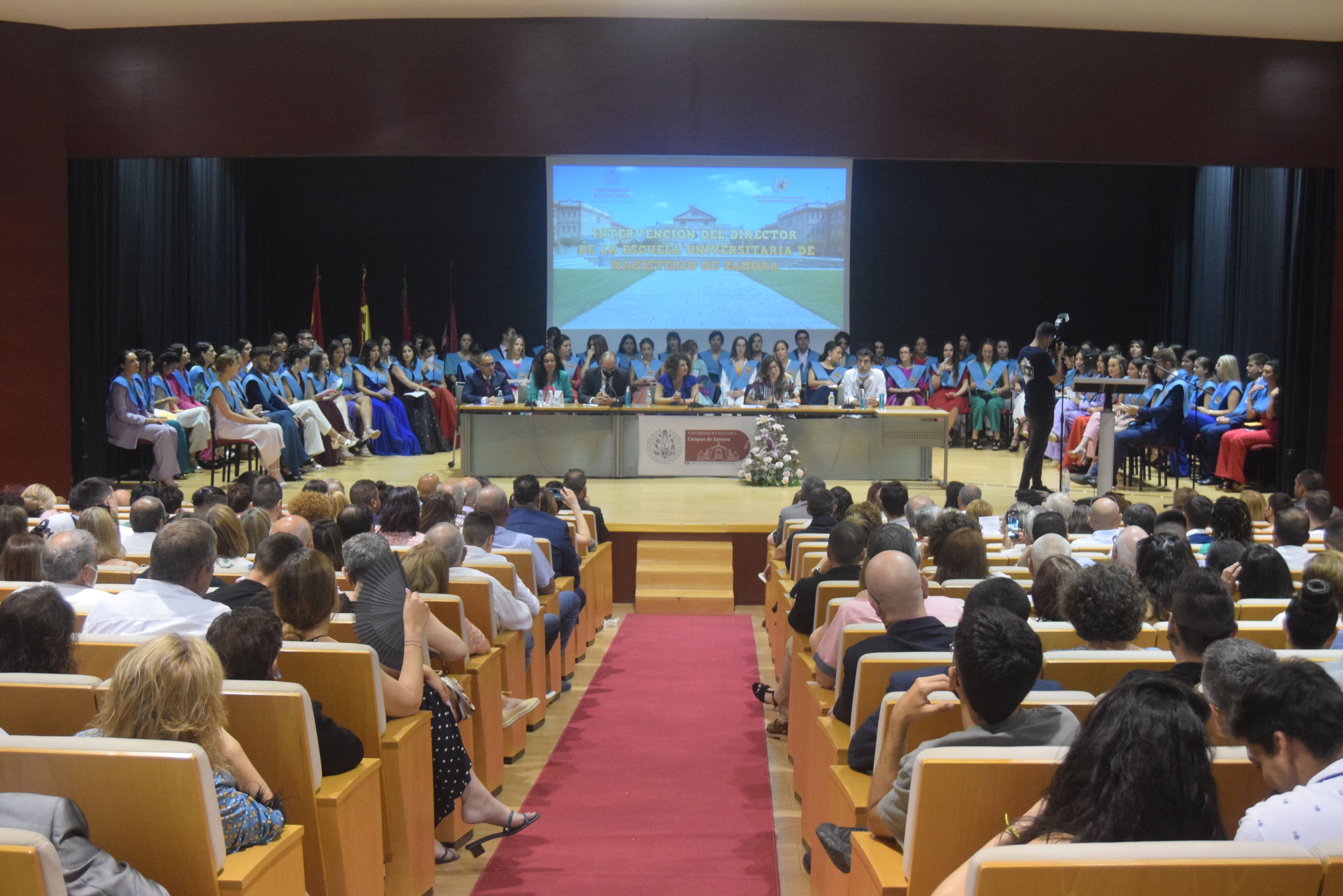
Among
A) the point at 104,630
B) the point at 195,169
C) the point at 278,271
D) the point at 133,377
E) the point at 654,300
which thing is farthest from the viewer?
the point at 278,271

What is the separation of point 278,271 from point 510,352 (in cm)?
438

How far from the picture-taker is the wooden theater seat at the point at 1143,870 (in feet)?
4.80

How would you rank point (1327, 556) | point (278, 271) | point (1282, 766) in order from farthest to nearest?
point (278, 271) < point (1327, 556) < point (1282, 766)

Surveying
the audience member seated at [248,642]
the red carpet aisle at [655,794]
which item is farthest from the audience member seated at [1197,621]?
the audience member seated at [248,642]

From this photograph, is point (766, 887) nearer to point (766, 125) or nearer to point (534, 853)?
point (534, 853)

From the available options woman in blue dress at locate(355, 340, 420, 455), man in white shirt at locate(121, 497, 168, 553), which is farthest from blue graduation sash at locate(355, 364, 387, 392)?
man in white shirt at locate(121, 497, 168, 553)

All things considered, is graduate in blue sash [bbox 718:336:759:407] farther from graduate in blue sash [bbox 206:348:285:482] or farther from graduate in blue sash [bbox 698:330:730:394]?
graduate in blue sash [bbox 206:348:285:482]

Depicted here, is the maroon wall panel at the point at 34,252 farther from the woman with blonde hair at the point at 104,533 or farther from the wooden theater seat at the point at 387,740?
the wooden theater seat at the point at 387,740

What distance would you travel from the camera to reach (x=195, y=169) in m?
12.0

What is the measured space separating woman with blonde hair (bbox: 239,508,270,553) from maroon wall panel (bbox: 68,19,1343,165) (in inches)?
152

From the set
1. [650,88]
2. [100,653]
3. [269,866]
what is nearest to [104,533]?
[100,653]

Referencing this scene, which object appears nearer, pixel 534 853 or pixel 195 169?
pixel 534 853

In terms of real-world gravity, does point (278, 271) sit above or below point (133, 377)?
above

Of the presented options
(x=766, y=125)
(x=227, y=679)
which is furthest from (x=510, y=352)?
(x=227, y=679)
